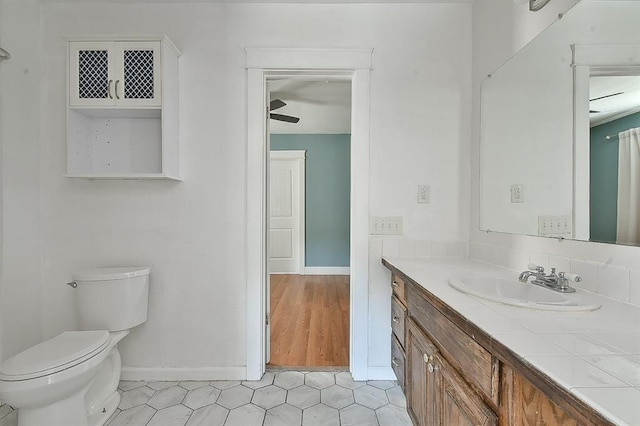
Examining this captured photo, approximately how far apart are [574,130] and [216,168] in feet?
5.89

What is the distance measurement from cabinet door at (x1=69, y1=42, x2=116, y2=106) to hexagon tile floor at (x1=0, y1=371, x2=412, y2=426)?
1.71m

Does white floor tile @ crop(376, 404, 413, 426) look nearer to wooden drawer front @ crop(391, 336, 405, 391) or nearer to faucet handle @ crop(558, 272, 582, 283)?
wooden drawer front @ crop(391, 336, 405, 391)

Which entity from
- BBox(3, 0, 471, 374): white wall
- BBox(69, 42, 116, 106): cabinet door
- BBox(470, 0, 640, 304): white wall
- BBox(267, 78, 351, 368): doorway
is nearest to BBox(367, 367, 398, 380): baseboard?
BBox(3, 0, 471, 374): white wall

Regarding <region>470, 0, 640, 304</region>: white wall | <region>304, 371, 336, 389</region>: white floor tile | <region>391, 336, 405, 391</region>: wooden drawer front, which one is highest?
<region>470, 0, 640, 304</region>: white wall

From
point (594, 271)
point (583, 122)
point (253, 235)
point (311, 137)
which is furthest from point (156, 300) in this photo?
point (311, 137)

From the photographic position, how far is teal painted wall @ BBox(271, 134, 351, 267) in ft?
16.3

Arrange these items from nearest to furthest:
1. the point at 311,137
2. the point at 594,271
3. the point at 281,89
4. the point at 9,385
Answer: the point at 594,271 < the point at 9,385 < the point at 281,89 < the point at 311,137

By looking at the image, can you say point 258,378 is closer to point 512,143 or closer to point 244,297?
point 244,297

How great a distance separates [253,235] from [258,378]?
91 centimetres

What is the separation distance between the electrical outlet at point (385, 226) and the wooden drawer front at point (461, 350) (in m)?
0.65

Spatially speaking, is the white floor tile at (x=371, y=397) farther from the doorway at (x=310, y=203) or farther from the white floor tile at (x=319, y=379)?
the doorway at (x=310, y=203)

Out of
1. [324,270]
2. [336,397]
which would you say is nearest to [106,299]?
[336,397]

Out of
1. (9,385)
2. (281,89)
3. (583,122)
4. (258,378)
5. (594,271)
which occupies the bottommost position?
(258,378)

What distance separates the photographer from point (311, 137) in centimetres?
496
